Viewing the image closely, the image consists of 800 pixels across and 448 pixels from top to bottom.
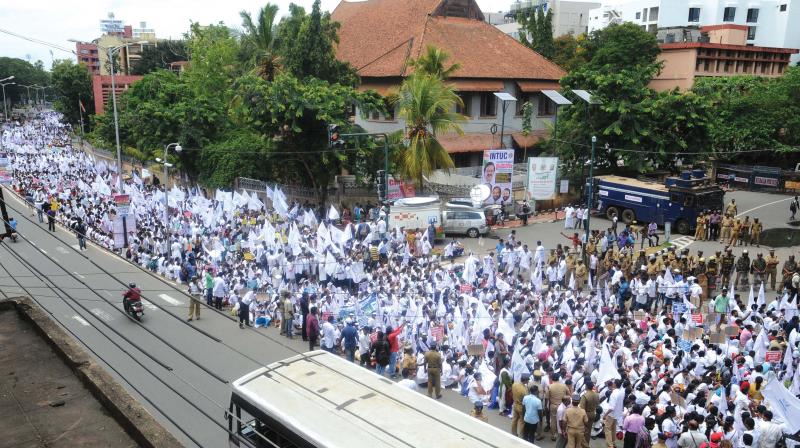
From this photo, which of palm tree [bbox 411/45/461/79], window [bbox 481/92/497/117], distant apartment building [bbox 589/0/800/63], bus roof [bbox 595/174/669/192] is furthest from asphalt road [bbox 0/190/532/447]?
distant apartment building [bbox 589/0/800/63]

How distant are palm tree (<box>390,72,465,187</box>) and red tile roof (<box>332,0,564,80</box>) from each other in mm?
6021

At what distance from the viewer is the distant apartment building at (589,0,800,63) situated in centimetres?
5553

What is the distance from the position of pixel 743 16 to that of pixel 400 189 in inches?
1878

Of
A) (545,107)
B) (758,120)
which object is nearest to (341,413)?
(545,107)

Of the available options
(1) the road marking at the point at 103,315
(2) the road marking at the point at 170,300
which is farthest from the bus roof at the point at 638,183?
(1) the road marking at the point at 103,315

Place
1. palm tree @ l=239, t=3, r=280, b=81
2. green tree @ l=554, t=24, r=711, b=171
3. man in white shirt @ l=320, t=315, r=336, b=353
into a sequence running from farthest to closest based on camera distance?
palm tree @ l=239, t=3, r=280, b=81
green tree @ l=554, t=24, r=711, b=171
man in white shirt @ l=320, t=315, r=336, b=353

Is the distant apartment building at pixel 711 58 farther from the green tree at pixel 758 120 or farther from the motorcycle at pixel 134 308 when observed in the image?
the motorcycle at pixel 134 308

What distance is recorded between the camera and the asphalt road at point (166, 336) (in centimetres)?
1039

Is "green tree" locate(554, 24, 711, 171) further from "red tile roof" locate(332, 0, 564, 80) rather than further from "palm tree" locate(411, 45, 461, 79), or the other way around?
"palm tree" locate(411, 45, 461, 79)

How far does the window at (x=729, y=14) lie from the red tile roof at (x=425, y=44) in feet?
99.4

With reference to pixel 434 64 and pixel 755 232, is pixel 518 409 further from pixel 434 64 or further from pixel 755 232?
pixel 434 64

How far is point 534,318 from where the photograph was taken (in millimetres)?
13258

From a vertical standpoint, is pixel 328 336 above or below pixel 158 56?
below

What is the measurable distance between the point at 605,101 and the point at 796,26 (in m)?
39.0
